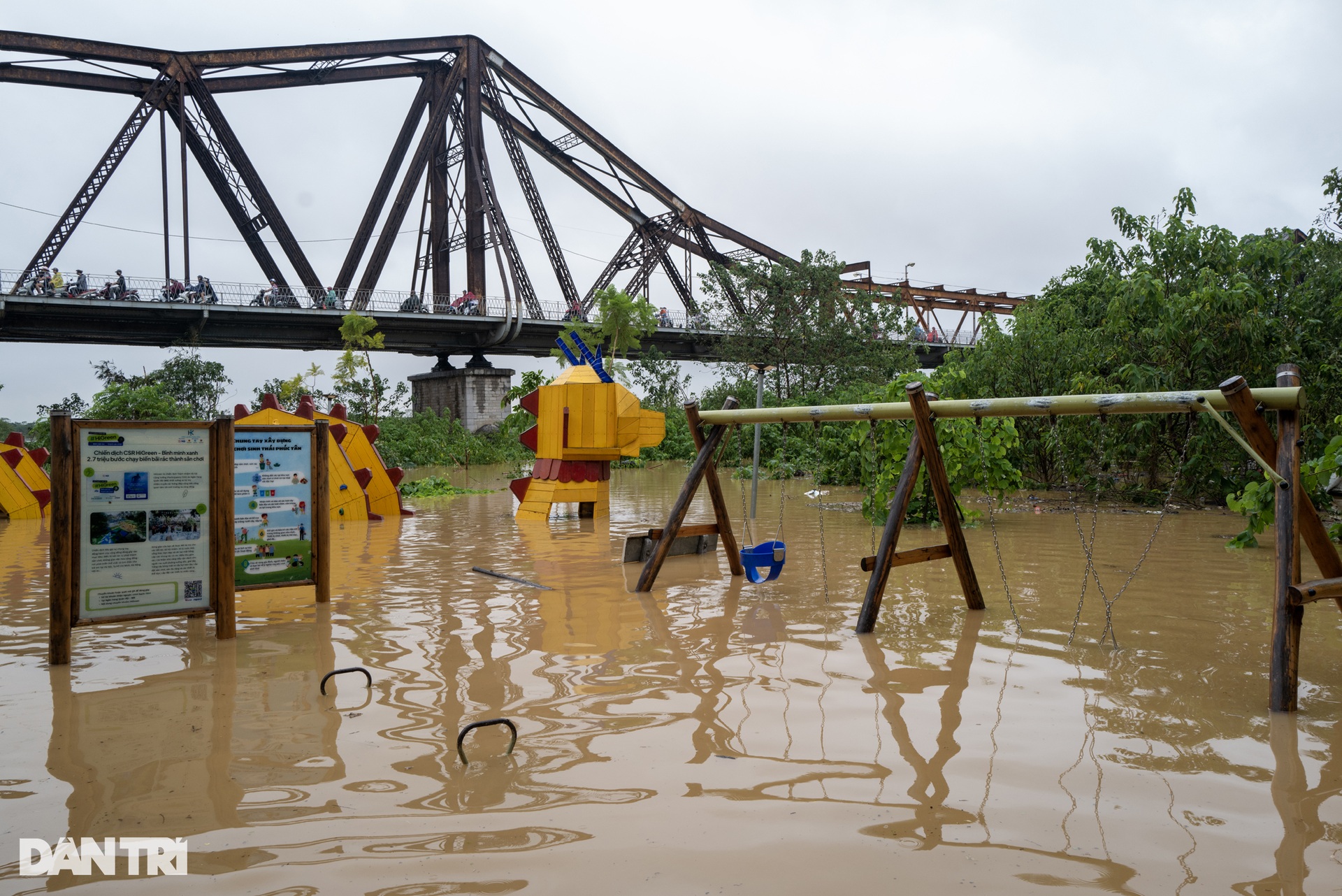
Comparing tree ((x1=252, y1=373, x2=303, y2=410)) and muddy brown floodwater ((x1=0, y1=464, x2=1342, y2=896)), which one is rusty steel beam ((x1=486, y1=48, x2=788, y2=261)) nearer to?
tree ((x1=252, y1=373, x2=303, y2=410))

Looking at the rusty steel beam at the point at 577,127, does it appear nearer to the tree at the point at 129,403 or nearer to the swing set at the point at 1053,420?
the tree at the point at 129,403

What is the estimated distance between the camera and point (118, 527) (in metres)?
4.91

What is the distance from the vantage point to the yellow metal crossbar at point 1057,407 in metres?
3.93

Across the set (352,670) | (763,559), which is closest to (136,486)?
(352,670)

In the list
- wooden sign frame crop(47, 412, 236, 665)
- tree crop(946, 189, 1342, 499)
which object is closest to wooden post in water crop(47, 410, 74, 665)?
wooden sign frame crop(47, 412, 236, 665)

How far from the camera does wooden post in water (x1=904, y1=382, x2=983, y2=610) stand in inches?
208

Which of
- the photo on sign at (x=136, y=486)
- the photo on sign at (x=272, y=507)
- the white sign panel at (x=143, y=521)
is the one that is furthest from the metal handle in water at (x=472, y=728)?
the photo on sign at (x=272, y=507)

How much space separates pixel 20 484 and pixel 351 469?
4.34 meters

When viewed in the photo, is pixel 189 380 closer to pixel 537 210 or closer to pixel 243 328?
pixel 243 328

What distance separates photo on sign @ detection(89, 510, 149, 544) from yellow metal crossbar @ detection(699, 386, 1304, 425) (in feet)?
12.1

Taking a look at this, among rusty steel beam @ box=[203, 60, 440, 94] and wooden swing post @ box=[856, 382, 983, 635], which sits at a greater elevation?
rusty steel beam @ box=[203, 60, 440, 94]

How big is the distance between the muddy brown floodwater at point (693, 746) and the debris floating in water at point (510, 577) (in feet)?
1.96

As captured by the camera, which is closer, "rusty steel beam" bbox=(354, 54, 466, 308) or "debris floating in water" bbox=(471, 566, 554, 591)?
"debris floating in water" bbox=(471, 566, 554, 591)

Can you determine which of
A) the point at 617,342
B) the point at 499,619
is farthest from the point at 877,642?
the point at 617,342
